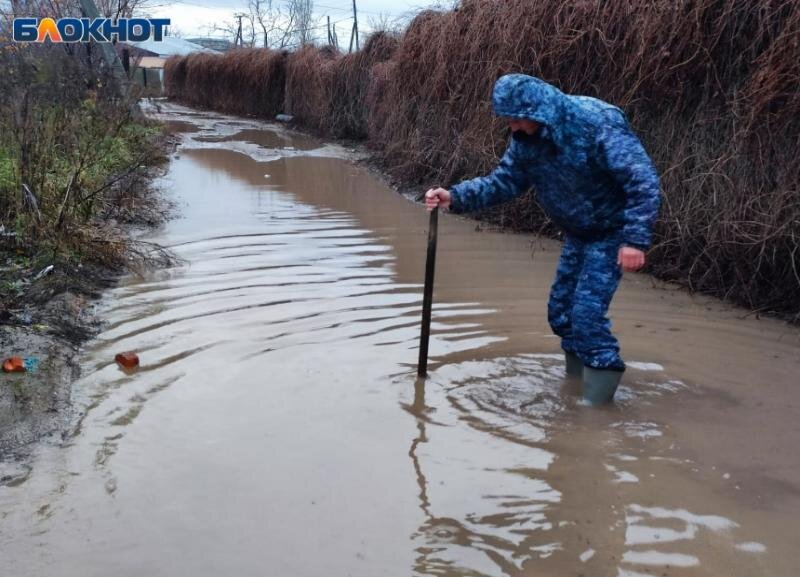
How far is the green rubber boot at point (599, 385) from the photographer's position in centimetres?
395

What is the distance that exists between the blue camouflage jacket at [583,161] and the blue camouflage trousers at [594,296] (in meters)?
0.10

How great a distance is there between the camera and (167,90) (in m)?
42.5

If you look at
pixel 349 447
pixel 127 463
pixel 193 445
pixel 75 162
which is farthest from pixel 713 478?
pixel 75 162

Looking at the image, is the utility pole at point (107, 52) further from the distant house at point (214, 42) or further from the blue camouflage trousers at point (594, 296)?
the distant house at point (214, 42)

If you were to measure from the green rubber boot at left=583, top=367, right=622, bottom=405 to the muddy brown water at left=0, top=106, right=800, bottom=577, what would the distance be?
0.07 meters

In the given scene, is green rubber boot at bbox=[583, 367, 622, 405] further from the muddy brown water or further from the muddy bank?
the muddy bank

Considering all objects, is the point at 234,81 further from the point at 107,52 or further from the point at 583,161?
the point at 583,161

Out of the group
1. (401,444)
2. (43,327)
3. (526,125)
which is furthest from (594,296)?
(43,327)

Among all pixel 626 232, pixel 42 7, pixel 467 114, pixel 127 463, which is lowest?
pixel 127 463

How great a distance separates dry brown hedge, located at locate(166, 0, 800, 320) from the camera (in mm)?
5727

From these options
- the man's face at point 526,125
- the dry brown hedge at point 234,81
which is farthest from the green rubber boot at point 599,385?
the dry brown hedge at point 234,81

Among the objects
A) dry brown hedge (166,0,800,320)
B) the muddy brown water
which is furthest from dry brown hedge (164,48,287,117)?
the muddy brown water

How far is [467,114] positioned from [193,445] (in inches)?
284

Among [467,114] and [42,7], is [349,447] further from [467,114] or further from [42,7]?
[42,7]
